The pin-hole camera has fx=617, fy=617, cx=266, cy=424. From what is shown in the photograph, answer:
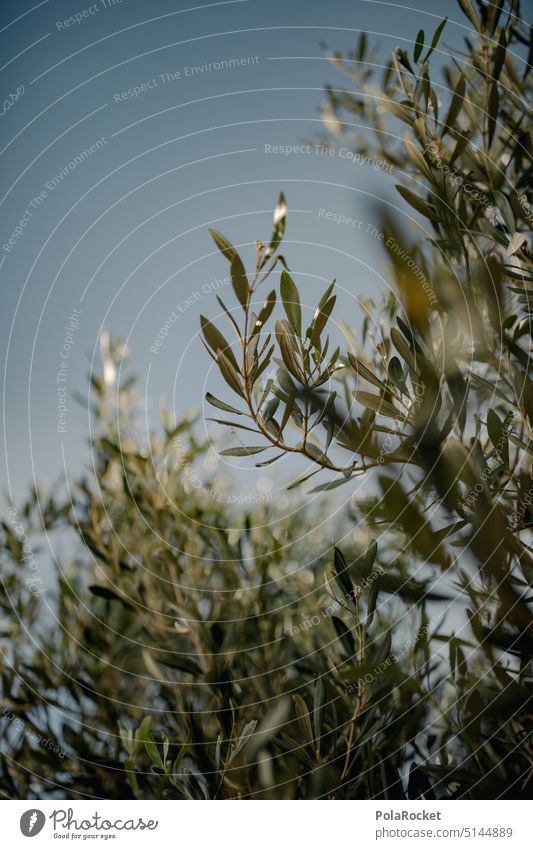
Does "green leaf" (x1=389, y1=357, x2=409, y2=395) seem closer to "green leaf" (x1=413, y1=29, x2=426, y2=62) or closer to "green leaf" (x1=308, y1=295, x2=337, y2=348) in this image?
"green leaf" (x1=308, y1=295, x2=337, y2=348)

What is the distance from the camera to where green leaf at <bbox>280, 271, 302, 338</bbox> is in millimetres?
563

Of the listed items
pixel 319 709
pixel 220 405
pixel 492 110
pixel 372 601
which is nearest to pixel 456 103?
pixel 492 110

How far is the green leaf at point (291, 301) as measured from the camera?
0.56m

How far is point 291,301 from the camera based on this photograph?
0.57m

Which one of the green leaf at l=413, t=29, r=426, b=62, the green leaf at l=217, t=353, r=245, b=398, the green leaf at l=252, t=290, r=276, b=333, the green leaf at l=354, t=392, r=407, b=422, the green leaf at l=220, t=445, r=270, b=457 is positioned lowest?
the green leaf at l=354, t=392, r=407, b=422

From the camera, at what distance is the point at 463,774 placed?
595mm

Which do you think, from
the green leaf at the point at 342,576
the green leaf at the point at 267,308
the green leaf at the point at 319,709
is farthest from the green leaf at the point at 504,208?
the green leaf at the point at 319,709

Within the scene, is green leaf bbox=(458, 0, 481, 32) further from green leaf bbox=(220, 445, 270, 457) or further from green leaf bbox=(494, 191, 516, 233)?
green leaf bbox=(220, 445, 270, 457)

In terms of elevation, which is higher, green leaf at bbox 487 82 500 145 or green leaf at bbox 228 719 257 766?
green leaf at bbox 487 82 500 145

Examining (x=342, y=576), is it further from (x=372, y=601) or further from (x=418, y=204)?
(x=418, y=204)
